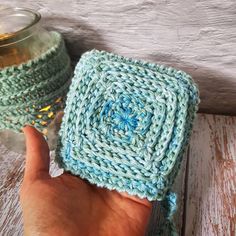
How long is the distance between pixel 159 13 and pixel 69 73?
175 mm

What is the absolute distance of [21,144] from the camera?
23.7 inches

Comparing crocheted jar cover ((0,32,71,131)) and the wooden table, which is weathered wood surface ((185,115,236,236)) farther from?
crocheted jar cover ((0,32,71,131))

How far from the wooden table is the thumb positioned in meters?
0.09

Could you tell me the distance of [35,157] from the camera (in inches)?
17.7

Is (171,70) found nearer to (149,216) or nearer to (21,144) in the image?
(149,216)

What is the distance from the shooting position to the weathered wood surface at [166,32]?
0.53m

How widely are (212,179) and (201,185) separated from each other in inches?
0.8

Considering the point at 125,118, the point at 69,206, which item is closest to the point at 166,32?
the point at 125,118

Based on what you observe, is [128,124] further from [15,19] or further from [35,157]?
[15,19]

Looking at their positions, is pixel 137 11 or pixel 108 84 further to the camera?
pixel 137 11

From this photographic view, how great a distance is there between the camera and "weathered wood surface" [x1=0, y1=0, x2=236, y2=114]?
1.73 ft

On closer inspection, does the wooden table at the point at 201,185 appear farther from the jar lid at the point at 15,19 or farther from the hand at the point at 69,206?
the jar lid at the point at 15,19

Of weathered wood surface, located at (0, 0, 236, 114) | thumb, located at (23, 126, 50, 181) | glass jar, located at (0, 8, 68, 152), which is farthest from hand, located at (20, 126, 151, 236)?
weathered wood surface, located at (0, 0, 236, 114)

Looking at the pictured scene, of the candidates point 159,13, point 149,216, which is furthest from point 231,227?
point 159,13
